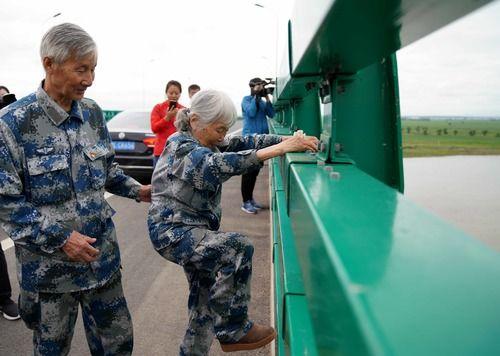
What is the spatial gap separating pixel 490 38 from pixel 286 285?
3.59ft

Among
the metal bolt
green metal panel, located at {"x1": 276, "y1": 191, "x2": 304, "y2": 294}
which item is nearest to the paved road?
green metal panel, located at {"x1": 276, "y1": 191, "x2": 304, "y2": 294}

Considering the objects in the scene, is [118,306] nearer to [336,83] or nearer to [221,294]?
[221,294]

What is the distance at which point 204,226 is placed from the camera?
223 cm

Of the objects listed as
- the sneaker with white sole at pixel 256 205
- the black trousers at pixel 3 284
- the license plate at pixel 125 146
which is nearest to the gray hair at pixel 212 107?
the black trousers at pixel 3 284

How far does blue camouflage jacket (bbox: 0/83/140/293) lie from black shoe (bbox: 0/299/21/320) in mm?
1576

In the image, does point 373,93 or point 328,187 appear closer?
point 328,187

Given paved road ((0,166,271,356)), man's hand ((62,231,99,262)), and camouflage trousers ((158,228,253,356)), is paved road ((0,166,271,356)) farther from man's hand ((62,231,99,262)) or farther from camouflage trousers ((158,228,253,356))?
man's hand ((62,231,99,262))


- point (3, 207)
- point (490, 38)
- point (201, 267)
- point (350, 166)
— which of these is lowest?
point (201, 267)

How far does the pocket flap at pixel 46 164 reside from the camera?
1.78 meters

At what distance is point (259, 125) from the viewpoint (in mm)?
6430

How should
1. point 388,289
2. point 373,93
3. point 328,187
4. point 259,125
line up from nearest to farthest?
point 388,289, point 328,187, point 373,93, point 259,125

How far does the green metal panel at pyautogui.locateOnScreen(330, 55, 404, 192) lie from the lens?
200 cm

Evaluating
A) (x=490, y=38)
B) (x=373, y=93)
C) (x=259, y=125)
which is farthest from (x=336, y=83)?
(x=259, y=125)

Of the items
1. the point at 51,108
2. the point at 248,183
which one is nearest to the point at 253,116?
the point at 248,183
